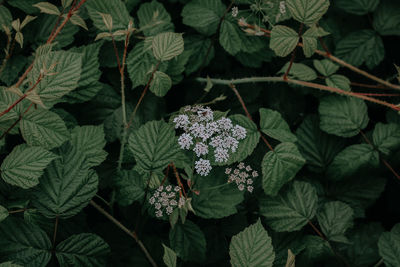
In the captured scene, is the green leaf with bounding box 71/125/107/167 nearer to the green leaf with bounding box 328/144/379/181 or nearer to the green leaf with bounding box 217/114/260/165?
the green leaf with bounding box 217/114/260/165

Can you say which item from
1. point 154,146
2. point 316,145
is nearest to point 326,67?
point 316,145

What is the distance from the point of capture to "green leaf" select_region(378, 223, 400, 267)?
116cm

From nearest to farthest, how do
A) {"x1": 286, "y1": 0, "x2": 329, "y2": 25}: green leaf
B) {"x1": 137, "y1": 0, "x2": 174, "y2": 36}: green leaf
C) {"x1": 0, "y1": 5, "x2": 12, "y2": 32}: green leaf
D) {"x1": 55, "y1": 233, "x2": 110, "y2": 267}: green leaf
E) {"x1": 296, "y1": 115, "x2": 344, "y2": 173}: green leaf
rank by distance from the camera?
{"x1": 55, "y1": 233, "x2": 110, "y2": 267}: green leaf
{"x1": 286, "y1": 0, "x2": 329, "y2": 25}: green leaf
{"x1": 0, "y1": 5, "x2": 12, "y2": 32}: green leaf
{"x1": 137, "y1": 0, "x2": 174, "y2": 36}: green leaf
{"x1": 296, "y1": 115, "x2": 344, "y2": 173}: green leaf

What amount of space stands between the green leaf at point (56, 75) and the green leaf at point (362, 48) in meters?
1.13

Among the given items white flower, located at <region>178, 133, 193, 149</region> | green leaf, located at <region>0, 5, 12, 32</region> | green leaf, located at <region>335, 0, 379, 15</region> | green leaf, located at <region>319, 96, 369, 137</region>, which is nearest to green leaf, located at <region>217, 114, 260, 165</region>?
white flower, located at <region>178, 133, 193, 149</region>

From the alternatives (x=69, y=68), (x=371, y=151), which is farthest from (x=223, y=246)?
(x=69, y=68)

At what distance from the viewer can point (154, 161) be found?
3.53 feet

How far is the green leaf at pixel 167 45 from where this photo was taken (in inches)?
44.6

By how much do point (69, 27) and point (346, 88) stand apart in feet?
3.65

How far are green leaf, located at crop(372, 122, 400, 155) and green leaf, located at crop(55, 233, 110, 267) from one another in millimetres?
1109

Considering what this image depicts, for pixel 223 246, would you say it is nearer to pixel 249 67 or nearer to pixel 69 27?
pixel 249 67

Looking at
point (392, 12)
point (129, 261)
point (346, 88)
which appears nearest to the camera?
point (129, 261)

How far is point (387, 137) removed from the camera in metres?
1.41

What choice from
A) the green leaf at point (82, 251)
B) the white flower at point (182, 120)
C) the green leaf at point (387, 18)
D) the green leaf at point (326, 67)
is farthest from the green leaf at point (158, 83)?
the green leaf at point (387, 18)
